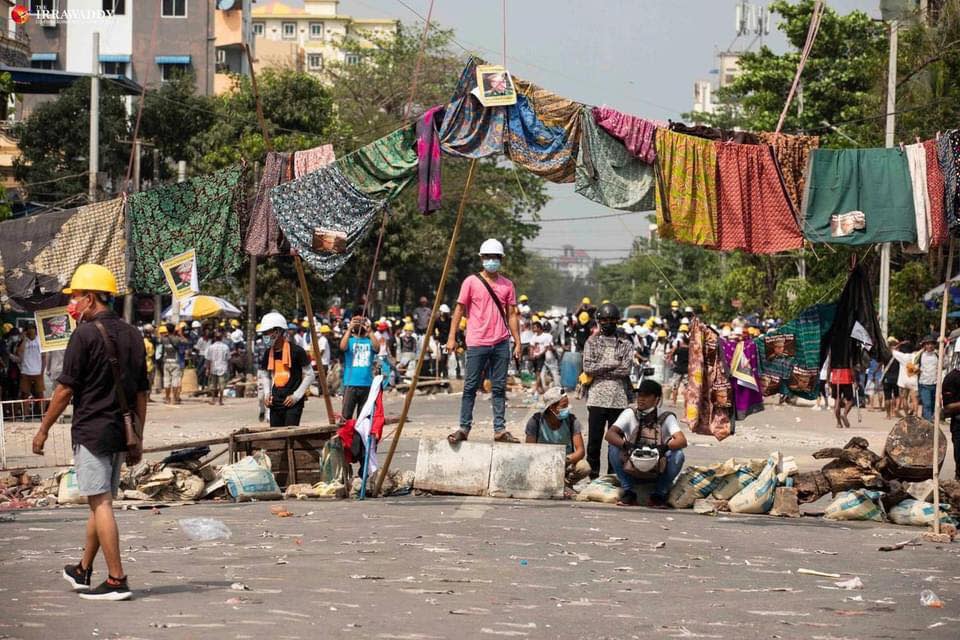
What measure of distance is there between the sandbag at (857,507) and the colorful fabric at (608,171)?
341 centimetres

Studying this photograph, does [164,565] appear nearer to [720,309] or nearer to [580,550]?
[580,550]

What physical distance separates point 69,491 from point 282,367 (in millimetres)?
2548

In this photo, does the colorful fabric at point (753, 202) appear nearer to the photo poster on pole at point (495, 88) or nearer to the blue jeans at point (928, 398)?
the photo poster on pole at point (495, 88)

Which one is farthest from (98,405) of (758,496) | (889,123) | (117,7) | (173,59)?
(117,7)

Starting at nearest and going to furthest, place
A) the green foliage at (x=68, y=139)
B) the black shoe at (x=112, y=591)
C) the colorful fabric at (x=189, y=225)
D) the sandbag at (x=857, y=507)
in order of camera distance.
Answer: the black shoe at (x=112, y=591) < the sandbag at (x=857, y=507) < the colorful fabric at (x=189, y=225) < the green foliage at (x=68, y=139)

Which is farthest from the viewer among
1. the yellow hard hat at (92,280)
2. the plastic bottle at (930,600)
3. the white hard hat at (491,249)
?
the white hard hat at (491,249)

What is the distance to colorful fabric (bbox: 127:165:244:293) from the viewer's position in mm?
15164

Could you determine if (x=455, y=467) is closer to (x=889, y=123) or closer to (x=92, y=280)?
(x=92, y=280)

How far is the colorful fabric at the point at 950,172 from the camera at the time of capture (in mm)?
13602

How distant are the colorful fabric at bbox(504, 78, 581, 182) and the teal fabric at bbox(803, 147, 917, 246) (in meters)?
2.32

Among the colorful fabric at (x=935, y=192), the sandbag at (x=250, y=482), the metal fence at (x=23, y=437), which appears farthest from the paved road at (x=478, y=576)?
the metal fence at (x=23, y=437)

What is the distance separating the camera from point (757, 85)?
4372cm

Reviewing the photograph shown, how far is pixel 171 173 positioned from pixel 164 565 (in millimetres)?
44659

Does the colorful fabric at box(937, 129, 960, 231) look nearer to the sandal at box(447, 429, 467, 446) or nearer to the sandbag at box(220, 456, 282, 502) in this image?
the sandal at box(447, 429, 467, 446)
